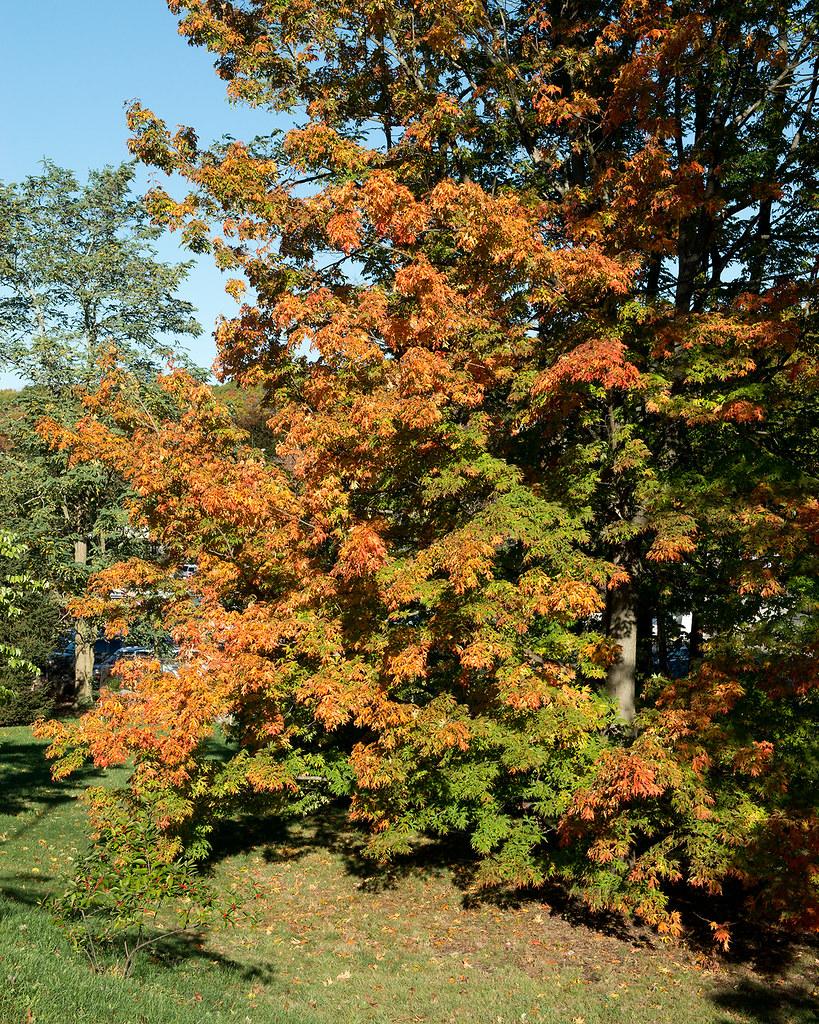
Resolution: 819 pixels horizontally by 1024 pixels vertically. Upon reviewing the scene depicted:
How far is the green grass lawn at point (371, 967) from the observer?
668cm

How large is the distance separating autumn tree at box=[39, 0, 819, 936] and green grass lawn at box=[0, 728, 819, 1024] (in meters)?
0.98

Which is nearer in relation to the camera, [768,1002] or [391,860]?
[768,1002]

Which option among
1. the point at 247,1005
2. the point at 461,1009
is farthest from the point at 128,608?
the point at 461,1009

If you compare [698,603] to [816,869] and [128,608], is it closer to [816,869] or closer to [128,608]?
[816,869]

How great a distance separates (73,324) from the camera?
26.3 meters

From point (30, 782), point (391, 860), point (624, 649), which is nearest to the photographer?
point (624, 649)

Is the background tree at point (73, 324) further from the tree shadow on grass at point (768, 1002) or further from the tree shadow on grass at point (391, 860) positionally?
the tree shadow on grass at point (768, 1002)

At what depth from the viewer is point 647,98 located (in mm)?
11539

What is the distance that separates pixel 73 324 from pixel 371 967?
22753 mm

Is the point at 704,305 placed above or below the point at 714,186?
below

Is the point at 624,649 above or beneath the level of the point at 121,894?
above

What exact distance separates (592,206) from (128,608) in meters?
A: 9.71

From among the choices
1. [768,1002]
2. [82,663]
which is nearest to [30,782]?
[82,663]

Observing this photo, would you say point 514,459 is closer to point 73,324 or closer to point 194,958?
point 194,958
